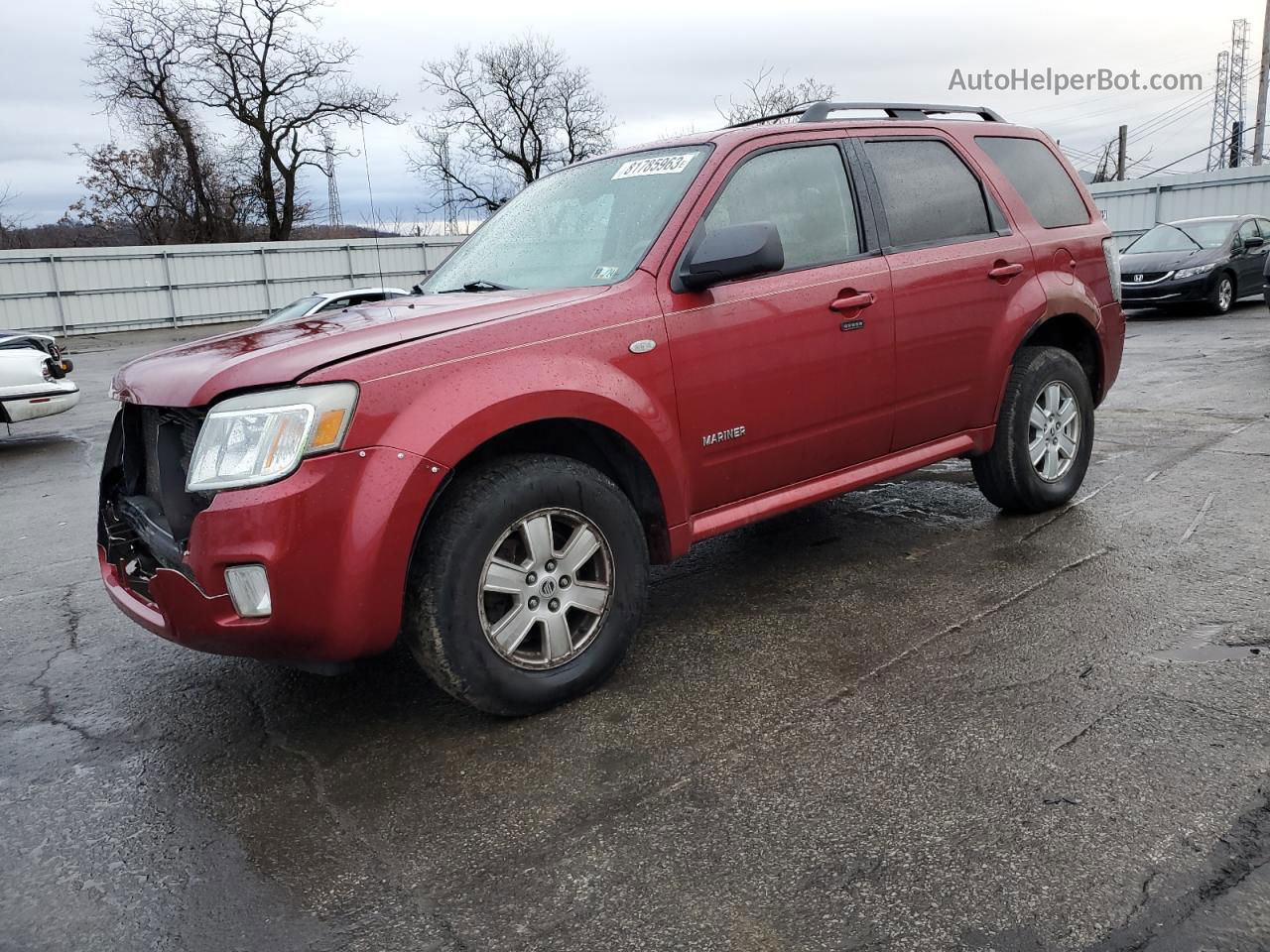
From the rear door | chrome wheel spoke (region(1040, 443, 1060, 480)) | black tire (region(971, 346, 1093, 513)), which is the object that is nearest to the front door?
the rear door

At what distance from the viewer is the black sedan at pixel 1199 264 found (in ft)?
51.1

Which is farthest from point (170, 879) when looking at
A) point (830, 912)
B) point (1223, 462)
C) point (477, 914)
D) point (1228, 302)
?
point (1228, 302)

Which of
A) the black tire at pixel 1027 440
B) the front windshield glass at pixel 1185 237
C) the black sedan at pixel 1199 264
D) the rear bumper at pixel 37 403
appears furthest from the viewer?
the front windshield glass at pixel 1185 237

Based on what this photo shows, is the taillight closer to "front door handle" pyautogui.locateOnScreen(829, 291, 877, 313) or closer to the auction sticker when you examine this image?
"front door handle" pyautogui.locateOnScreen(829, 291, 877, 313)

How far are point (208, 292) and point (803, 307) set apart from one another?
1215 inches

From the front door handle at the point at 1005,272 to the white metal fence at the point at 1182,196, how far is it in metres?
21.9

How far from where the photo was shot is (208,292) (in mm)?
31297

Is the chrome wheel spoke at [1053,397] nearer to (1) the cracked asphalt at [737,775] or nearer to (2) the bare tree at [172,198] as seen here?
(1) the cracked asphalt at [737,775]

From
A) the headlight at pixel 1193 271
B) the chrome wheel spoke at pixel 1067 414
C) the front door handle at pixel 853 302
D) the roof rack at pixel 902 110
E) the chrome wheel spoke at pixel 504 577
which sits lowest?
the chrome wheel spoke at pixel 504 577

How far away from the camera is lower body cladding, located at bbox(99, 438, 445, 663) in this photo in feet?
9.29

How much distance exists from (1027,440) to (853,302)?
4.75 feet

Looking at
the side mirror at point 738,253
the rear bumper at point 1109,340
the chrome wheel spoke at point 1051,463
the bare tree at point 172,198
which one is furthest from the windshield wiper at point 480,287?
the bare tree at point 172,198

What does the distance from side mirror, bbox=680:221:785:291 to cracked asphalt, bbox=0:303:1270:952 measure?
53.4 inches

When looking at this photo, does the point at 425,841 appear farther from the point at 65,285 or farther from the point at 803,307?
the point at 65,285
